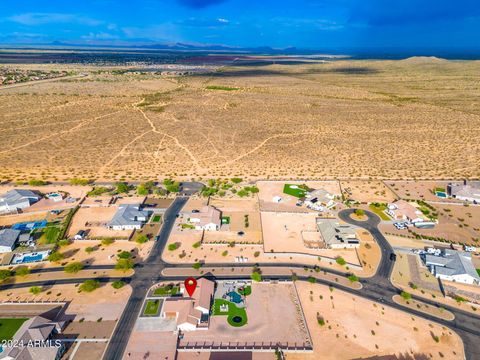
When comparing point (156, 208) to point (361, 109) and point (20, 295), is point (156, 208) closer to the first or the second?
point (20, 295)

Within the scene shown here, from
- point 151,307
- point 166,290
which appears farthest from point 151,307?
point 166,290

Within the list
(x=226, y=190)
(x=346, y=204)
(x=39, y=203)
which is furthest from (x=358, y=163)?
(x=39, y=203)

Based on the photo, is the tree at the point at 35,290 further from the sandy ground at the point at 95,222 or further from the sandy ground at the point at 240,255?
the sandy ground at the point at 240,255

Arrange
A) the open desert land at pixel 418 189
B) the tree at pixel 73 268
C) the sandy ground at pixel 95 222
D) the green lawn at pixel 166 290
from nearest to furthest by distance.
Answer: the green lawn at pixel 166 290
the tree at pixel 73 268
the sandy ground at pixel 95 222
the open desert land at pixel 418 189

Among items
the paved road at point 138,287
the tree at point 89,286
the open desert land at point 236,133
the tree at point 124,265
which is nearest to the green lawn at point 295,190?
the open desert land at point 236,133

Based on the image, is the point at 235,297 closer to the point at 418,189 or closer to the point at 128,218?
the point at 128,218
